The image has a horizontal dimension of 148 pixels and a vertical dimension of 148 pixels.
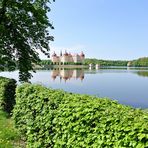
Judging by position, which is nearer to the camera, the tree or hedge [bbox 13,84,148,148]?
hedge [bbox 13,84,148,148]

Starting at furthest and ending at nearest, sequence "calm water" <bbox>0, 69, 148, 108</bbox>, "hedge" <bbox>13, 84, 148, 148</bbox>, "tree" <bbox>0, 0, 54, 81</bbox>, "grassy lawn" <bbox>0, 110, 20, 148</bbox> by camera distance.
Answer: "calm water" <bbox>0, 69, 148, 108</bbox> < "tree" <bbox>0, 0, 54, 81</bbox> < "grassy lawn" <bbox>0, 110, 20, 148</bbox> < "hedge" <bbox>13, 84, 148, 148</bbox>

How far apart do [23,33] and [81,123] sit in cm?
3276

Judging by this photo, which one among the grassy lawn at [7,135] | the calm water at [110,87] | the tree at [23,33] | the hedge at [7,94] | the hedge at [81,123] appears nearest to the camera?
the hedge at [81,123]

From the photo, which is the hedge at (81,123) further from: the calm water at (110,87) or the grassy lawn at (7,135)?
the calm water at (110,87)

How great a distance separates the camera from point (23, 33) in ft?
132

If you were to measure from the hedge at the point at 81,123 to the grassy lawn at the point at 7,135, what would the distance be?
1.20 m

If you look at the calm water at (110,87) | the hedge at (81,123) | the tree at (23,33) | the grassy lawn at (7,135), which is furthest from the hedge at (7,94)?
the tree at (23,33)

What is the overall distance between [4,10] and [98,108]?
3273 cm

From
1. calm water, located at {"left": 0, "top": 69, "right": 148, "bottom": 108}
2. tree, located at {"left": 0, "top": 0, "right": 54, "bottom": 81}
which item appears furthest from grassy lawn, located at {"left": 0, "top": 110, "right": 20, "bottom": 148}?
tree, located at {"left": 0, "top": 0, "right": 54, "bottom": 81}

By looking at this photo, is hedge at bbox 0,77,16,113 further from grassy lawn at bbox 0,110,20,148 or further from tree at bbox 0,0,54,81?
tree at bbox 0,0,54,81

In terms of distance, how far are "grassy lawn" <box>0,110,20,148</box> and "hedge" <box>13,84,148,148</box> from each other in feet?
3.94

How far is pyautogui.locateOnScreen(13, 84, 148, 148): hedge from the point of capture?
265 inches

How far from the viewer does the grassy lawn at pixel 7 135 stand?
13.8 m

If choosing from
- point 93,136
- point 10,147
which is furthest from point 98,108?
point 10,147
